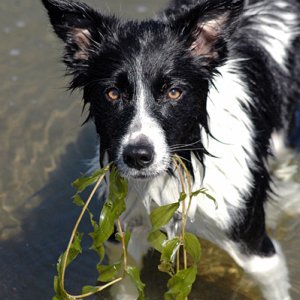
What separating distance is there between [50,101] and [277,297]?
3.23 m

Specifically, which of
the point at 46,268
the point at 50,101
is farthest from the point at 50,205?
the point at 50,101

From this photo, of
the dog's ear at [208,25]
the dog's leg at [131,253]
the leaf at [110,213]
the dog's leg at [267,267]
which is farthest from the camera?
the dog's leg at [131,253]

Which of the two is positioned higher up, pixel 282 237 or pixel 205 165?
pixel 205 165

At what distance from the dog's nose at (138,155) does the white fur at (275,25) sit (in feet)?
6.17

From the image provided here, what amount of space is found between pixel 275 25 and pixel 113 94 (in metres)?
1.99

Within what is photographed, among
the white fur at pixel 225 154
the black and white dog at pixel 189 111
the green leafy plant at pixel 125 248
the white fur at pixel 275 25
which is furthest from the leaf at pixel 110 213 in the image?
the white fur at pixel 275 25

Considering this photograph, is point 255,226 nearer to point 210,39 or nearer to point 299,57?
point 210,39

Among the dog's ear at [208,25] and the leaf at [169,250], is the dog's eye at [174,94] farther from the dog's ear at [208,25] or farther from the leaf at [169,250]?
the leaf at [169,250]

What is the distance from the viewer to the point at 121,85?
13.2 feet

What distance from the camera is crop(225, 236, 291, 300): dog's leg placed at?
469 cm

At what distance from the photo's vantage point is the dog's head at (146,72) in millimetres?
3902

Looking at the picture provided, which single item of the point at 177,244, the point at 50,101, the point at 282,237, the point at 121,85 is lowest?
the point at 282,237

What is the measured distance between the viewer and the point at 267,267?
474 cm

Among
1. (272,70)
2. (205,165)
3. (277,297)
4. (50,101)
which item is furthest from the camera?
(50,101)
